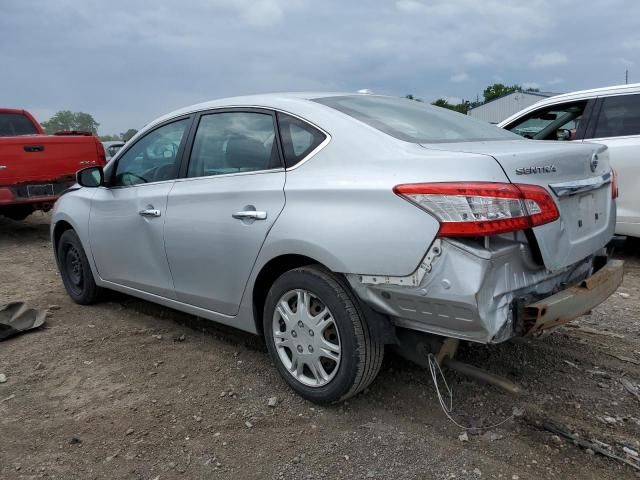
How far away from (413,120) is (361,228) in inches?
37.4

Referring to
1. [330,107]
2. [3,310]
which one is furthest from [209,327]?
[330,107]

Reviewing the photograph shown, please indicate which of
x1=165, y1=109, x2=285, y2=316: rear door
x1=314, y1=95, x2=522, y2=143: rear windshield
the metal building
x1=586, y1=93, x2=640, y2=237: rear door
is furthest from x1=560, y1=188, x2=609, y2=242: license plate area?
the metal building

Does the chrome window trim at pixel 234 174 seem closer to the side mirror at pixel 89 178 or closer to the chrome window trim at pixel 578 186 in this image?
the side mirror at pixel 89 178

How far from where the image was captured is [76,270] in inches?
192

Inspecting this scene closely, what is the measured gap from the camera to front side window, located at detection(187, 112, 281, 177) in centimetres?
314

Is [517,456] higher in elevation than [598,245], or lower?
lower

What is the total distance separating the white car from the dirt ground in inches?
69.9

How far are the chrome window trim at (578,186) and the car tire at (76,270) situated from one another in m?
3.73

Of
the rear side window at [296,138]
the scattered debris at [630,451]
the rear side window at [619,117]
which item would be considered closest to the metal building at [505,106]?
the rear side window at [619,117]

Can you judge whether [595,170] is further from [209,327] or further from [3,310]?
[3,310]

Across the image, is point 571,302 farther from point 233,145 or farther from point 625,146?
point 625,146

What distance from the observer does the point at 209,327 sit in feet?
13.8

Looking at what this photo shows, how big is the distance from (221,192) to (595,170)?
2.04 m

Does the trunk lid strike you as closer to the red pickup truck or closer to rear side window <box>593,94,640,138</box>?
rear side window <box>593,94,640,138</box>
